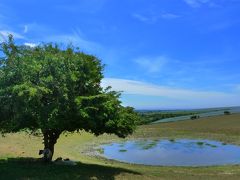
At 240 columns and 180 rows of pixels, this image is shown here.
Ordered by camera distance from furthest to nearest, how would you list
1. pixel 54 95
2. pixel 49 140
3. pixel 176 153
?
pixel 176 153 → pixel 49 140 → pixel 54 95

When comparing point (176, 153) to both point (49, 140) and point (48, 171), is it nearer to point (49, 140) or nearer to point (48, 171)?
point (49, 140)

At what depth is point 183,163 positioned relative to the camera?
32.0 m

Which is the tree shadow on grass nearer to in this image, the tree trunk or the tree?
the tree trunk

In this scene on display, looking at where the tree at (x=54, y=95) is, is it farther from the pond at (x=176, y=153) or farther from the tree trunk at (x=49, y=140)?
the pond at (x=176, y=153)

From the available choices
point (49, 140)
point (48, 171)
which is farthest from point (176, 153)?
point (48, 171)

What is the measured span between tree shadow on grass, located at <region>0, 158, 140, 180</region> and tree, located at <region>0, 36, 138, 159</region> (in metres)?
1.81

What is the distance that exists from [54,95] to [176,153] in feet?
64.2

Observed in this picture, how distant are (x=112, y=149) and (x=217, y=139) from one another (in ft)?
45.9

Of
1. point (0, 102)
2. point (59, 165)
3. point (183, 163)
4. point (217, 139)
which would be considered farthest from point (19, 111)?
point (217, 139)

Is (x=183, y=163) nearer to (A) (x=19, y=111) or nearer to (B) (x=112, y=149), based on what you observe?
(B) (x=112, y=149)

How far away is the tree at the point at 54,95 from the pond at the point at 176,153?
1083cm

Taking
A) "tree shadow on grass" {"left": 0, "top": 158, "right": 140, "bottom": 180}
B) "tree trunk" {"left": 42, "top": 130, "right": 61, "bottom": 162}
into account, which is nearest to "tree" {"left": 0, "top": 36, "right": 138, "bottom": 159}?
"tree trunk" {"left": 42, "top": 130, "right": 61, "bottom": 162}

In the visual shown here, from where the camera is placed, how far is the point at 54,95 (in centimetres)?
2098

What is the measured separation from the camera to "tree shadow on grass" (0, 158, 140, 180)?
20266 millimetres
